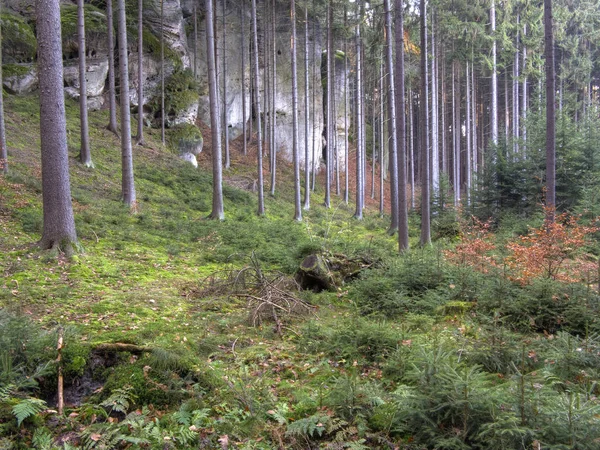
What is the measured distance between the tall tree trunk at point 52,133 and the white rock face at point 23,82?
561 inches

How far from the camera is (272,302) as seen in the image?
22.1ft

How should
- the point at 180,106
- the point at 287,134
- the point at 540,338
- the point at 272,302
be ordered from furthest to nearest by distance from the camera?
the point at 287,134 → the point at 180,106 → the point at 272,302 → the point at 540,338

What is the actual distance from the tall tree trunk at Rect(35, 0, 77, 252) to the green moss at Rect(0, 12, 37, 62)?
14.6 m

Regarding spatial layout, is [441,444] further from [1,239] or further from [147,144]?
[147,144]

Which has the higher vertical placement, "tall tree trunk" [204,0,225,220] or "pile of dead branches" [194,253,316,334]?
"tall tree trunk" [204,0,225,220]

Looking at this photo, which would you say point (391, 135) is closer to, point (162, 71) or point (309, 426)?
point (162, 71)

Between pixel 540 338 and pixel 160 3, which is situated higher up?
pixel 160 3

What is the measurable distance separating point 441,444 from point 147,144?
883 inches

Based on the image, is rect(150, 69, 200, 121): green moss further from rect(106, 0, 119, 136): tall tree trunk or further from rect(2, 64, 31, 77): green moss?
rect(2, 64, 31, 77): green moss

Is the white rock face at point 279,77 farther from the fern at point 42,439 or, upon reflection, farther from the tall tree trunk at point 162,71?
the fern at point 42,439

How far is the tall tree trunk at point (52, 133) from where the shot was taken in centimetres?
805

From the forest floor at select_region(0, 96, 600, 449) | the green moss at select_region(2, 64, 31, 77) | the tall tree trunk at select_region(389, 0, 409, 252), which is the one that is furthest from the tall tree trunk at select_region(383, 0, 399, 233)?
the green moss at select_region(2, 64, 31, 77)

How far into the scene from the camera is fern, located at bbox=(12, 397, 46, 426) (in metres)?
3.40

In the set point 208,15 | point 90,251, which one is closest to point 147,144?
point 208,15
